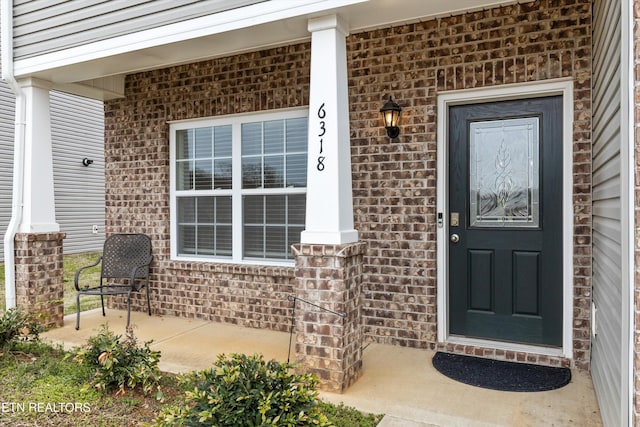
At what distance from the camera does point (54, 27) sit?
4098mm

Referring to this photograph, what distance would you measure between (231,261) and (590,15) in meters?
3.78

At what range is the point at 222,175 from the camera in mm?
4836

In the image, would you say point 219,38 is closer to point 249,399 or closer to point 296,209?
point 296,209

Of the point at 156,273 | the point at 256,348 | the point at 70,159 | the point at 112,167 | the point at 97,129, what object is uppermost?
the point at 97,129

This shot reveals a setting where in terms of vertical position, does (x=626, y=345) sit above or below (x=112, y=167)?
below

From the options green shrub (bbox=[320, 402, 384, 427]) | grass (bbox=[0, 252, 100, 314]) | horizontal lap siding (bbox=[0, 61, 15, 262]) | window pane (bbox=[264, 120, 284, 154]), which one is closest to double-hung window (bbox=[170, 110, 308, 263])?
window pane (bbox=[264, 120, 284, 154])

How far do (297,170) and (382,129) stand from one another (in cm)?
97

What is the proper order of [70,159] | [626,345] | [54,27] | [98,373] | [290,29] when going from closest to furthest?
1. [626,345]
2. [98,373]
3. [290,29]
4. [54,27]
5. [70,159]

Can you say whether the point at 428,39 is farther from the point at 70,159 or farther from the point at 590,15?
the point at 70,159

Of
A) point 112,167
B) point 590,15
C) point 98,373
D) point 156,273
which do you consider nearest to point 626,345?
point 590,15

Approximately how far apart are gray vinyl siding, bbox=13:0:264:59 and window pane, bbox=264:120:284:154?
1.39m

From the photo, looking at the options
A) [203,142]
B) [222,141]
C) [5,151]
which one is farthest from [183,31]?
[5,151]

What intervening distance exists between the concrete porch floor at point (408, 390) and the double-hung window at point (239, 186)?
0.94 m

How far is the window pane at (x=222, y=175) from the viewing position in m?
4.79
